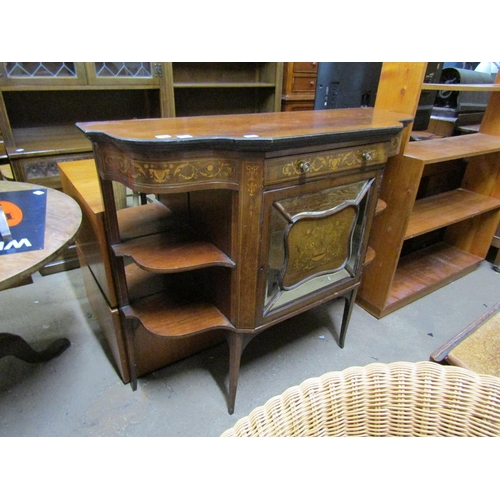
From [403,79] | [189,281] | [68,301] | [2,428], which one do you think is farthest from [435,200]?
[2,428]

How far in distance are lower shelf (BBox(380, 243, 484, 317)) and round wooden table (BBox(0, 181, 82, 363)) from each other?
5.16 ft

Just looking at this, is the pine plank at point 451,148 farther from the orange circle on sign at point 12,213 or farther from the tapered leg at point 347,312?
the orange circle on sign at point 12,213

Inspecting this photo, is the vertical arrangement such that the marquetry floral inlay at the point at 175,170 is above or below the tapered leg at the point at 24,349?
above

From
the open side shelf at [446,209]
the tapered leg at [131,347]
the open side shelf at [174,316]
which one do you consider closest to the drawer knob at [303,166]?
the open side shelf at [174,316]

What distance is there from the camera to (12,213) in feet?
3.77

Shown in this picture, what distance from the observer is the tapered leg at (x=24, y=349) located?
1.43 meters

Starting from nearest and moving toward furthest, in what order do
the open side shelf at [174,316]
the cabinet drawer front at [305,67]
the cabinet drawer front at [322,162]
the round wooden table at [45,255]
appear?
the round wooden table at [45,255] → the cabinet drawer front at [322,162] → the open side shelf at [174,316] → the cabinet drawer front at [305,67]

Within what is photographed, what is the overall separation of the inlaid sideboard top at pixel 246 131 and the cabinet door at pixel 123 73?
3.83 feet

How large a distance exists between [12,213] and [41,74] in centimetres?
120

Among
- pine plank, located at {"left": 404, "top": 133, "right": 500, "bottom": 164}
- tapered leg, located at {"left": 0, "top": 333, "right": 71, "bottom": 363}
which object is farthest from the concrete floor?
pine plank, located at {"left": 404, "top": 133, "right": 500, "bottom": 164}

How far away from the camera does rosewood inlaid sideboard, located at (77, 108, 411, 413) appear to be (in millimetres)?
923

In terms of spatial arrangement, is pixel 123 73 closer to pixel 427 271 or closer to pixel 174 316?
pixel 174 316

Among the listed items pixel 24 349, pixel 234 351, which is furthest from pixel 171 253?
pixel 24 349

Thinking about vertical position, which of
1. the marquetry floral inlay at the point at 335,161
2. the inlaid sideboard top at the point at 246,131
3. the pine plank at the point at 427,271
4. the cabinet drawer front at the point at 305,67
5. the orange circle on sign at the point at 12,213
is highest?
the cabinet drawer front at the point at 305,67
